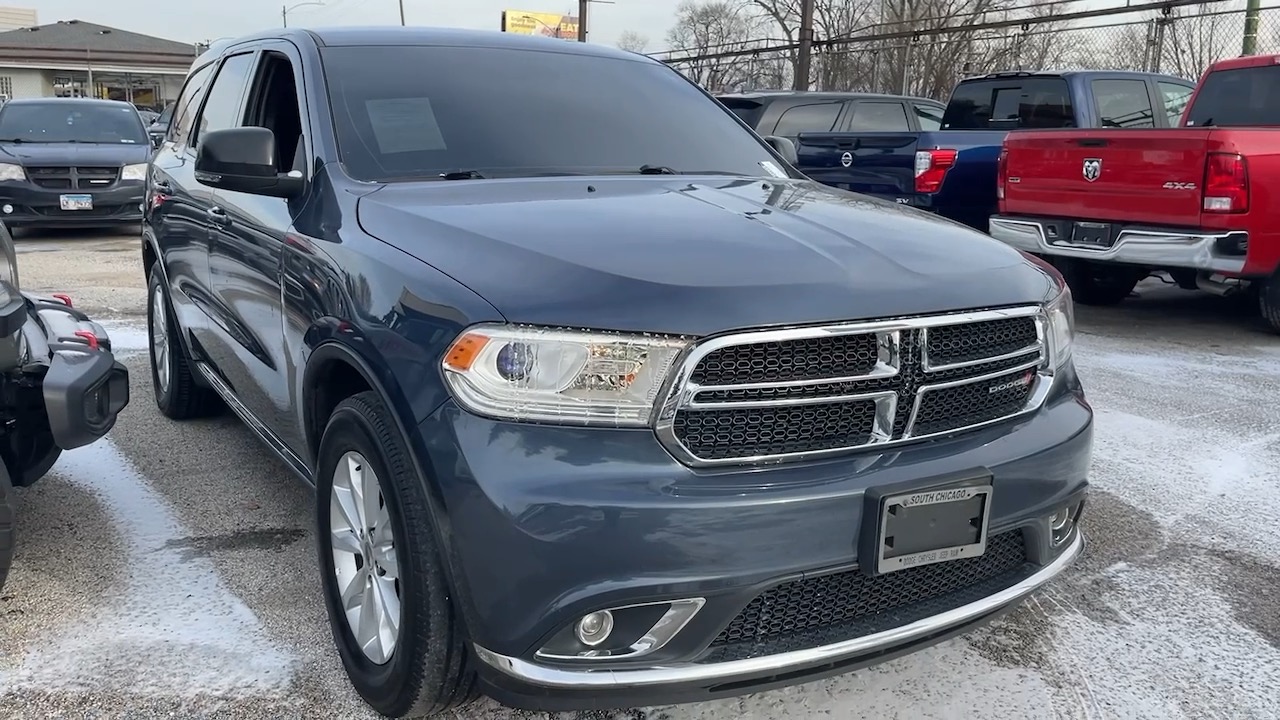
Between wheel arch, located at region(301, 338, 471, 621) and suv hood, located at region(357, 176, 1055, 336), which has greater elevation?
suv hood, located at region(357, 176, 1055, 336)

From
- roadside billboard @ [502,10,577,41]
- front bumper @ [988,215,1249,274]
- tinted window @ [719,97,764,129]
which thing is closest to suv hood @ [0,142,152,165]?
tinted window @ [719,97,764,129]

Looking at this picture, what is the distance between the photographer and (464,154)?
3195mm

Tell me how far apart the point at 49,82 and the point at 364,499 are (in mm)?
61152

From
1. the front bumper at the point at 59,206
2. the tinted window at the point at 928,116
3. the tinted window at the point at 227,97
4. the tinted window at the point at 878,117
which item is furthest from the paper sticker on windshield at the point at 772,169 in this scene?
the front bumper at the point at 59,206

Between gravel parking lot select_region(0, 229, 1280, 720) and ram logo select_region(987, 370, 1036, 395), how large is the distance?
0.79 meters

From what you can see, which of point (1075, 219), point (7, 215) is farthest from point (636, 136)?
point (7, 215)

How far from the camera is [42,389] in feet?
10.3

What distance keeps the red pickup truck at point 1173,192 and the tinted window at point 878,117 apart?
335 centimetres

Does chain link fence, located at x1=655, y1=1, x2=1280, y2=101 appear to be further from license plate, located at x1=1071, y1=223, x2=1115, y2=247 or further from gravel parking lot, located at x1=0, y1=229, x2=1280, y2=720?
gravel parking lot, located at x1=0, y1=229, x2=1280, y2=720

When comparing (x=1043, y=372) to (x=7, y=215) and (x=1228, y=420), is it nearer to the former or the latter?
(x=1228, y=420)

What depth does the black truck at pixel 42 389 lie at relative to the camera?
3.09 meters

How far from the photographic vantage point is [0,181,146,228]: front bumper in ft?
36.4

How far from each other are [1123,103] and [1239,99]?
4.68 feet

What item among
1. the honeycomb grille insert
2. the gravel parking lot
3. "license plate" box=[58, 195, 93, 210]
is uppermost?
"license plate" box=[58, 195, 93, 210]
